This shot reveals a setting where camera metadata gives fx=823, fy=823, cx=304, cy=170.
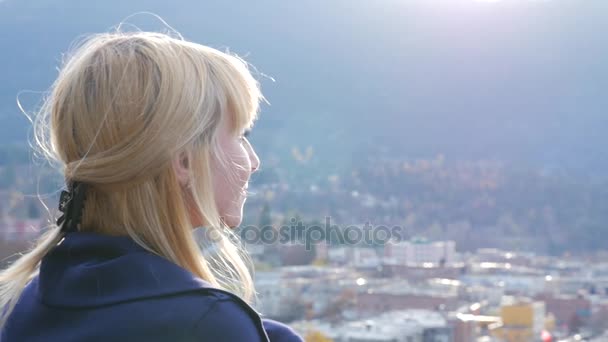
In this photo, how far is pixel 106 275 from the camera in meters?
0.63

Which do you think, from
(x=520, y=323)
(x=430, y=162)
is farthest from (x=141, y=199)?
(x=430, y=162)

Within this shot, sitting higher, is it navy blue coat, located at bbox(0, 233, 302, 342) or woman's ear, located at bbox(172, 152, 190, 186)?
woman's ear, located at bbox(172, 152, 190, 186)

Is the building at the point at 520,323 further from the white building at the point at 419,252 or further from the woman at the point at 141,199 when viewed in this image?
the woman at the point at 141,199

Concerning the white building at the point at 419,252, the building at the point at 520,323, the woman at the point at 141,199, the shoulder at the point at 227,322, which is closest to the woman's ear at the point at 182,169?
the woman at the point at 141,199

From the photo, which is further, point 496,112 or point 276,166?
point 496,112

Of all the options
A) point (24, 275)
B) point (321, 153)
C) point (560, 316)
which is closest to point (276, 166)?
point (321, 153)

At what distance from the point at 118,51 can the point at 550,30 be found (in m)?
18.4

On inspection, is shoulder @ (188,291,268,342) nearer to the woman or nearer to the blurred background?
the woman

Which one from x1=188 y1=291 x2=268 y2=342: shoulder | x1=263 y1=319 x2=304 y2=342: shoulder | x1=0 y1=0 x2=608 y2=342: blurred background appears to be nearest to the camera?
x1=188 y1=291 x2=268 y2=342: shoulder

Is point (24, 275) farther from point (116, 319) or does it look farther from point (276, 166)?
point (276, 166)

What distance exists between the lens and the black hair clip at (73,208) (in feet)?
2.37

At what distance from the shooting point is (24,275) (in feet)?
2.51

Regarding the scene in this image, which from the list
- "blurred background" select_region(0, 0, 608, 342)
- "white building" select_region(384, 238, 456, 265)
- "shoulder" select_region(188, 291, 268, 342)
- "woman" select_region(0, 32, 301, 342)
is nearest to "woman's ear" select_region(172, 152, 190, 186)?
"woman" select_region(0, 32, 301, 342)

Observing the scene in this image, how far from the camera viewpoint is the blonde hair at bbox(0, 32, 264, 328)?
0.69 meters
